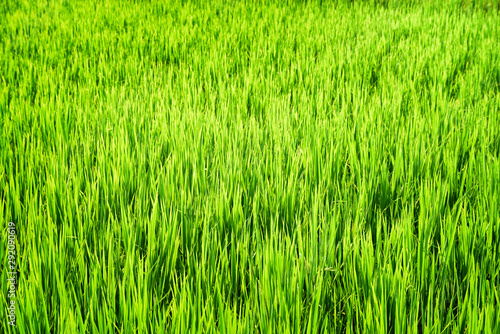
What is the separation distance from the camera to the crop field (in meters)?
0.77

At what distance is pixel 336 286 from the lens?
2.94ft

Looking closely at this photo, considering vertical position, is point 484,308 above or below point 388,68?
below

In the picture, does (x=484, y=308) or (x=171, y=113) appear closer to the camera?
(x=484, y=308)

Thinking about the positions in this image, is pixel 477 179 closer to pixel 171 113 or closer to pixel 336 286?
pixel 336 286

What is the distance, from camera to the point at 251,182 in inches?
47.2

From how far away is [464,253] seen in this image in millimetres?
911

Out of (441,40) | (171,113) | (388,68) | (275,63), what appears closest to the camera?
(171,113)

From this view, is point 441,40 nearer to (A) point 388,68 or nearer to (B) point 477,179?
(A) point 388,68

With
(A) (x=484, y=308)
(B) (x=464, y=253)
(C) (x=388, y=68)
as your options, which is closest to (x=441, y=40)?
(C) (x=388, y=68)

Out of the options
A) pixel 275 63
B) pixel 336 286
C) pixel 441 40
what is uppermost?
pixel 441 40

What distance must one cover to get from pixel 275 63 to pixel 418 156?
157cm

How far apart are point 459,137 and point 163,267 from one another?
119 centimetres

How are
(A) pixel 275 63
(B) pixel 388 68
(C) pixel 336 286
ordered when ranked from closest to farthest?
(C) pixel 336 286 → (B) pixel 388 68 → (A) pixel 275 63

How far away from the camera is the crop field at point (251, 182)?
77 cm
